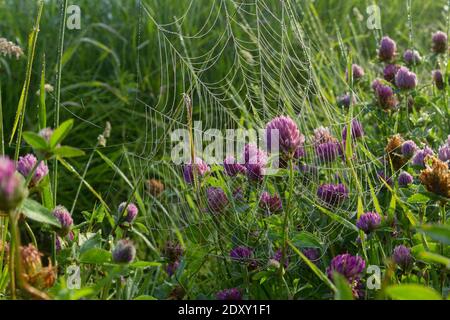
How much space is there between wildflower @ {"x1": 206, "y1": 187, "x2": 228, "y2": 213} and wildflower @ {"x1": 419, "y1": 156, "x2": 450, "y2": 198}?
409 mm

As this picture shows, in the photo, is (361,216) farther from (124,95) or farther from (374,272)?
(124,95)

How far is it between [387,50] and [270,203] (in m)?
0.83

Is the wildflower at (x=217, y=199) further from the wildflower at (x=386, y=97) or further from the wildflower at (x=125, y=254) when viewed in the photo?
the wildflower at (x=386, y=97)

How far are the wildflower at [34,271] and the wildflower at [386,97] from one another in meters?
1.06

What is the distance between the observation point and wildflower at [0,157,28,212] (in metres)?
0.79

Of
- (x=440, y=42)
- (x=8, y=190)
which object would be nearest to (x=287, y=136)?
(x=8, y=190)

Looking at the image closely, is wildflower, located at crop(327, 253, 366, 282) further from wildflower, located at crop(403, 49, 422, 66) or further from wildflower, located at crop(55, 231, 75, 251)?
wildflower, located at crop(403, 49, 422, 66)

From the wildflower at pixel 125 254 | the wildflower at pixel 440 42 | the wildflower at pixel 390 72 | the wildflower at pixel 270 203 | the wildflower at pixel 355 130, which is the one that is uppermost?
the wildflower at pixel 440 42

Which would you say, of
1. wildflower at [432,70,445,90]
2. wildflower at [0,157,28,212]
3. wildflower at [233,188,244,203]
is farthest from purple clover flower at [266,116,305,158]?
wildflower at [432,70,445,90]

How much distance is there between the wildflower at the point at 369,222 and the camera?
1.26 meters

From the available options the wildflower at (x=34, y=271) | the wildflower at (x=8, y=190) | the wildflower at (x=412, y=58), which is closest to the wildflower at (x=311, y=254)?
the wildflower at (x=34, y=271)

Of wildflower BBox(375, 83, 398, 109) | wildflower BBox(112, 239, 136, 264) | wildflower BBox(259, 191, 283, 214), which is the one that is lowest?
wildflower BBox(112, 239, 136, 264)

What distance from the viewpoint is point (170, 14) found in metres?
3.31
